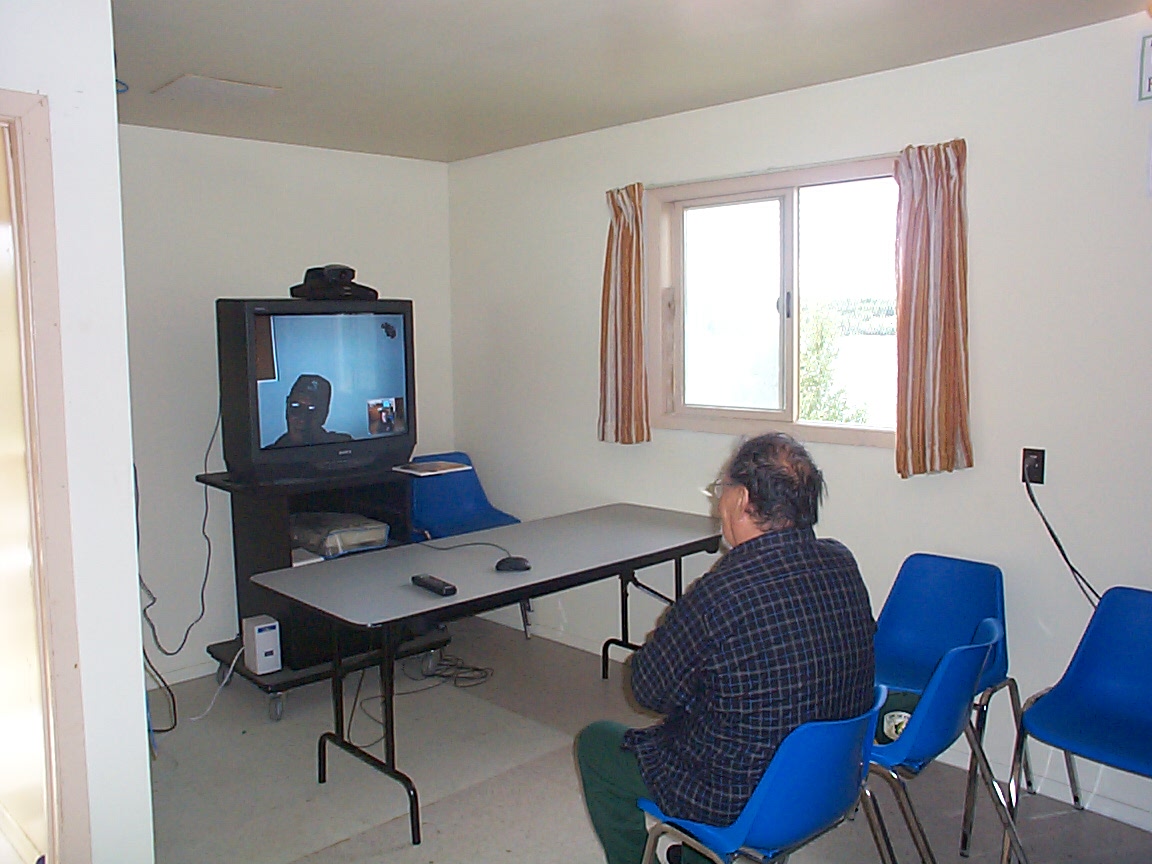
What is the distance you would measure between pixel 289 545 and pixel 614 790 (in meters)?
2.02

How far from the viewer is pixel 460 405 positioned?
5129mm

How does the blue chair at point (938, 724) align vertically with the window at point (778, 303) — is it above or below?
below

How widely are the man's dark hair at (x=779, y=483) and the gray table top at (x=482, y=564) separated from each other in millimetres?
1050

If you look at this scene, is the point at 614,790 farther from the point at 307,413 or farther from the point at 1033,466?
the point at 307,413

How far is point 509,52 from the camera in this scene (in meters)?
3.04

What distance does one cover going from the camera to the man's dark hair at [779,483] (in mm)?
2066

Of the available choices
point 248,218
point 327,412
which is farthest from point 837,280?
point 248,218

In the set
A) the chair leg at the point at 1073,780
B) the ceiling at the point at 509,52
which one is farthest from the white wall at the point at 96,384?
the chair leg at the point at 1073,780

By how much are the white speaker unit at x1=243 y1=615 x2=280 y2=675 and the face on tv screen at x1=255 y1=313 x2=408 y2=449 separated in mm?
716

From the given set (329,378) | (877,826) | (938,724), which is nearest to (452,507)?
(329,378)

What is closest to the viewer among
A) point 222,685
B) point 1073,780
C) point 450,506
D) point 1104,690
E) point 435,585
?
point 1104,690

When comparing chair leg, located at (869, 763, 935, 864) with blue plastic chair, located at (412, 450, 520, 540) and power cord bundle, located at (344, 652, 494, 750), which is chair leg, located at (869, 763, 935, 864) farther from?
blue plastic chair, located at (412, 450, 520, 540)

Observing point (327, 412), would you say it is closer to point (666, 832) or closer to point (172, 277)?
point (172, 277)

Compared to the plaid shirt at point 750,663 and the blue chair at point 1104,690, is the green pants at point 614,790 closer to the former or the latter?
the plaid shirt at point 750,663
